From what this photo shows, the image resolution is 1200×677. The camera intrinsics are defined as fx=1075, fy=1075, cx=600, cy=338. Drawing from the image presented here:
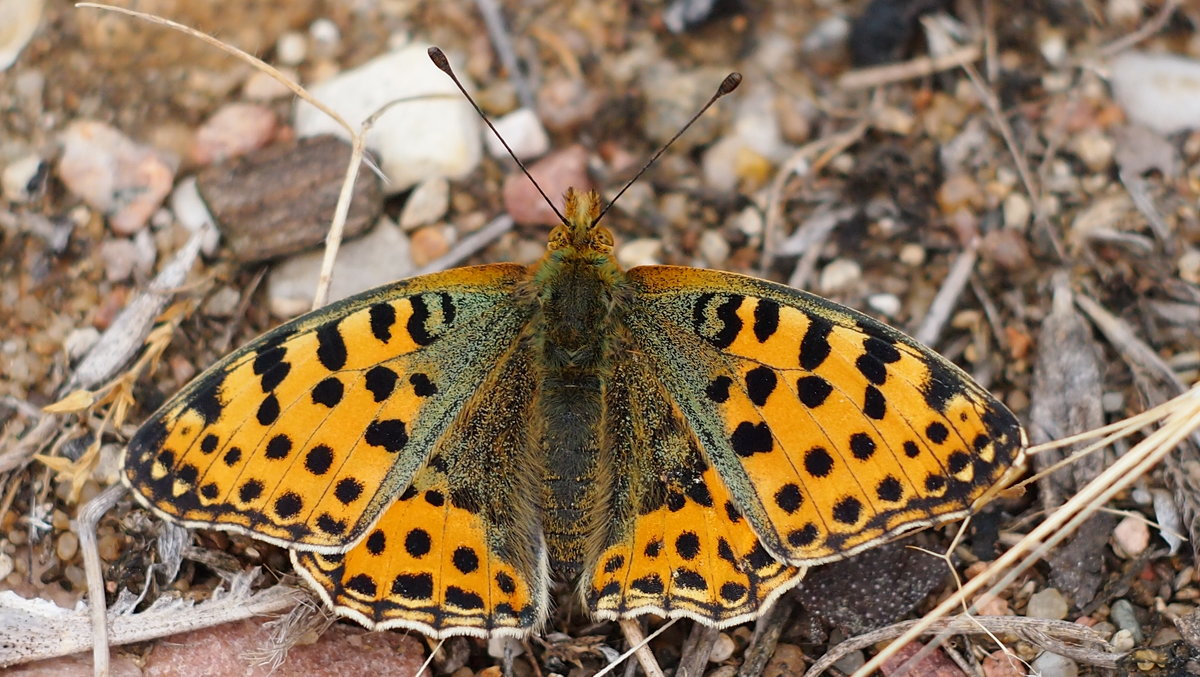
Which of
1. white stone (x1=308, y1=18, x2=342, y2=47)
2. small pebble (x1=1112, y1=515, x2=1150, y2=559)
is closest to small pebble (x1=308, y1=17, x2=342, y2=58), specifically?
white stone (x1=308, y1=18, x2=342, y2=47)

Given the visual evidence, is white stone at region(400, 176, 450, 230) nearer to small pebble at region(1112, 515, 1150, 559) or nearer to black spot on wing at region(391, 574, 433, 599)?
black spot on wing at region(391, 574, 433, 599)

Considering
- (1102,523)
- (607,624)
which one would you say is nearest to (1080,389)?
(1102,523)

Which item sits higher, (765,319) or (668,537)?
(765,319)

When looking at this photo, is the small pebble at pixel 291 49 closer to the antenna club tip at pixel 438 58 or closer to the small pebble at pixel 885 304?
the antenna club tip at pixel 438 58

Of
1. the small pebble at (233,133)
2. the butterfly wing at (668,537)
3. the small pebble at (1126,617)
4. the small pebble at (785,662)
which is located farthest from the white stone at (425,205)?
the small pebble at (1126,617)

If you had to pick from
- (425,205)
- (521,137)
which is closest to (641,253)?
(521,137)

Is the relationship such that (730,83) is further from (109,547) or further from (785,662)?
(109,547)
